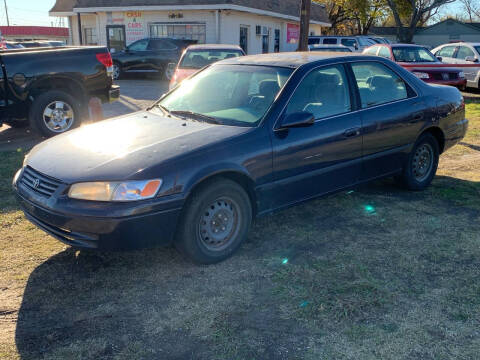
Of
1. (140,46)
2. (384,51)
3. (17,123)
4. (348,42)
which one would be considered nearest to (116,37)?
(140,46)

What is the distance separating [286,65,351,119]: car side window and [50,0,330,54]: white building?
17934mm

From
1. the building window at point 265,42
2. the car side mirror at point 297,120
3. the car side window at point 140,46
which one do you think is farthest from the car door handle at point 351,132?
the building window at point 265,42

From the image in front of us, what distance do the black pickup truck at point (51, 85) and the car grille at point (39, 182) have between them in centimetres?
444

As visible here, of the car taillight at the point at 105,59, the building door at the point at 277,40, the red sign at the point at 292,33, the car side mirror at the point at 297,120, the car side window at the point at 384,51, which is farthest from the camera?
the red sign at the point at 292,33

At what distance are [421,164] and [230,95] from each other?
8.72 ft

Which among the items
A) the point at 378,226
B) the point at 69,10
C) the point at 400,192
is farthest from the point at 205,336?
the point at 69,10

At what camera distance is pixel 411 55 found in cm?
1505

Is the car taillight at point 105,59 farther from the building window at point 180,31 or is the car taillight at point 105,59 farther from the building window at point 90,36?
the building window at point 90,36

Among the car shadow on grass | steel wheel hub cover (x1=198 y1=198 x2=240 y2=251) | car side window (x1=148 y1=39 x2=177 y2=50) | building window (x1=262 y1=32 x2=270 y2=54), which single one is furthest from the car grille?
building window (x1=262 y1=32 x2=270 y2=54)

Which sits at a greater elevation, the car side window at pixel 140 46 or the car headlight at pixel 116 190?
the car side window at pixel 140 46

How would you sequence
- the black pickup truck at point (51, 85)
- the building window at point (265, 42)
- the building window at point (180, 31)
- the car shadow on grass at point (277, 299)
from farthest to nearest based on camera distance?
the building window at point (265, 42)
the building window at point (180, 31)
the black pickup truck at point (51, 85)
the car shadow on grass at point (277, 299)

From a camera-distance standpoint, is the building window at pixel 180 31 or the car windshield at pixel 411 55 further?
the building window at pixel 180 31

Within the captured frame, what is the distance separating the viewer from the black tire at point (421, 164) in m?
5.59

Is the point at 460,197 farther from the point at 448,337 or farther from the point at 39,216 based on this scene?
the point at 39,216
